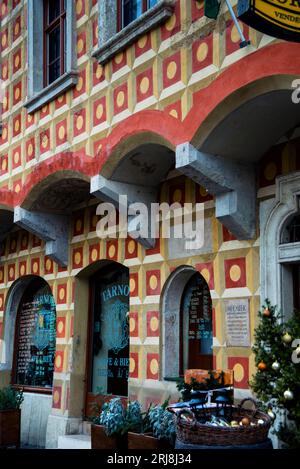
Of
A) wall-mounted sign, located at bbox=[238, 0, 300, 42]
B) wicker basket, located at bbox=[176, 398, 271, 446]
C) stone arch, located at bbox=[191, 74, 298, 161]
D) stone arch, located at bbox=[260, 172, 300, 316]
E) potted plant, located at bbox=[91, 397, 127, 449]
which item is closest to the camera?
wall-mounted sign, located at bbox=[238, 0, 300, 42]

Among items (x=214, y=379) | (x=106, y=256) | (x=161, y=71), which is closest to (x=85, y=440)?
(x=106, y=256)

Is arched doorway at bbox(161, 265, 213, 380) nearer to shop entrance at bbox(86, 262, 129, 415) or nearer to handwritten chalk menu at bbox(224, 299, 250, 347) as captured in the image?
handwritten chalk menu at bbox(224, 299, 250, 347)

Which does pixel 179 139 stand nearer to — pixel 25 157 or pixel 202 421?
pixel 202 421

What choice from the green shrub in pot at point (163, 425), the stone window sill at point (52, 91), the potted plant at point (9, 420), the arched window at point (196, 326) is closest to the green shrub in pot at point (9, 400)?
the potted plant at point (9, 420)

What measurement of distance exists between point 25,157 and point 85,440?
4.33 meters

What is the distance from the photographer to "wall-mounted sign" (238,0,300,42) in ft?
16.1

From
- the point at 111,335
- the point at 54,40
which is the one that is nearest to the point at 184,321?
the point at 111,335

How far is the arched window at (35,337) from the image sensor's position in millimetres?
11648

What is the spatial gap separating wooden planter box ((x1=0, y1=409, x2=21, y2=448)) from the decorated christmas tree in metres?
5.36

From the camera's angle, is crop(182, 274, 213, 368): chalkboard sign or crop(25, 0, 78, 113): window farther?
crop(25, 0, 78, 113): window

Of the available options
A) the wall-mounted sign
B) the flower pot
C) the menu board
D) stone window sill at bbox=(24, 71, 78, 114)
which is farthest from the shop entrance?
the wall-mounted sign

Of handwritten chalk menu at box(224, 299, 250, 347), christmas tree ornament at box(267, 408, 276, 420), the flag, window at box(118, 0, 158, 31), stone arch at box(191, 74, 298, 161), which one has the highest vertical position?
window at box(118, 0, 158, 31)

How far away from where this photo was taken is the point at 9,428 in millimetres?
10242

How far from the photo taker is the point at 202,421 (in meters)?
5.93
